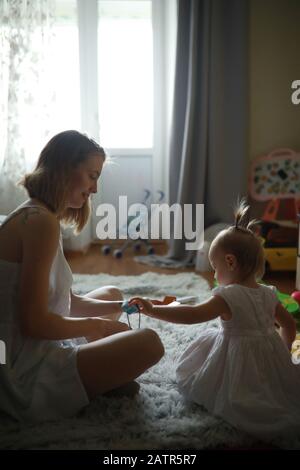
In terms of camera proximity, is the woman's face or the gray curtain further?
the gray curtain

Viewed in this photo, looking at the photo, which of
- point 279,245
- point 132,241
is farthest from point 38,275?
point 132,241

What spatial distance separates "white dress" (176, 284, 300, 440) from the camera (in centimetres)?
112

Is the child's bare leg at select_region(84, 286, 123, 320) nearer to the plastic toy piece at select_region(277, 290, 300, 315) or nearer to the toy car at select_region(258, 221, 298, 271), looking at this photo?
the plastic toy piece at select_region(277, 290, 300, 315)

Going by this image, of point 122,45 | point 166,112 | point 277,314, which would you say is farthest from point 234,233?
point 122,45

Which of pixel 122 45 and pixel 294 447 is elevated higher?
pixel 122 45

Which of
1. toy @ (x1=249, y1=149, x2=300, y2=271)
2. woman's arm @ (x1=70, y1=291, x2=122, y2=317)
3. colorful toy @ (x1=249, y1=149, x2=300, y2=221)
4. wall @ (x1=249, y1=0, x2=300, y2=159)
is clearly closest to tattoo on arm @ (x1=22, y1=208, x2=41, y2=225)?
woman's arm @ (x1=70, y1=291, x2=122, y2=317)

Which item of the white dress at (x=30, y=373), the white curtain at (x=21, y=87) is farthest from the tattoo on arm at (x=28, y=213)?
the white curtain at (x=21, y=87)

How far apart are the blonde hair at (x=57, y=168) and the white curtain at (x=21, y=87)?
5.84 ft

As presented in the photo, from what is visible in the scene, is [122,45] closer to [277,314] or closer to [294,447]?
[277,314]

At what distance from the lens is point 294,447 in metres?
1.05

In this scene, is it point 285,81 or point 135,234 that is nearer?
point 285,81

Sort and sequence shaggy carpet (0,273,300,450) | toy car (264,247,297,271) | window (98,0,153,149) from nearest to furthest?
shaggy carpet (0,273,300,450) < toy car (264,247,297,271) < window (98,0,153,149)

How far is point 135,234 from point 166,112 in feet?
3.16

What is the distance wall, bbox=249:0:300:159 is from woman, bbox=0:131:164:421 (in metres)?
2.34
